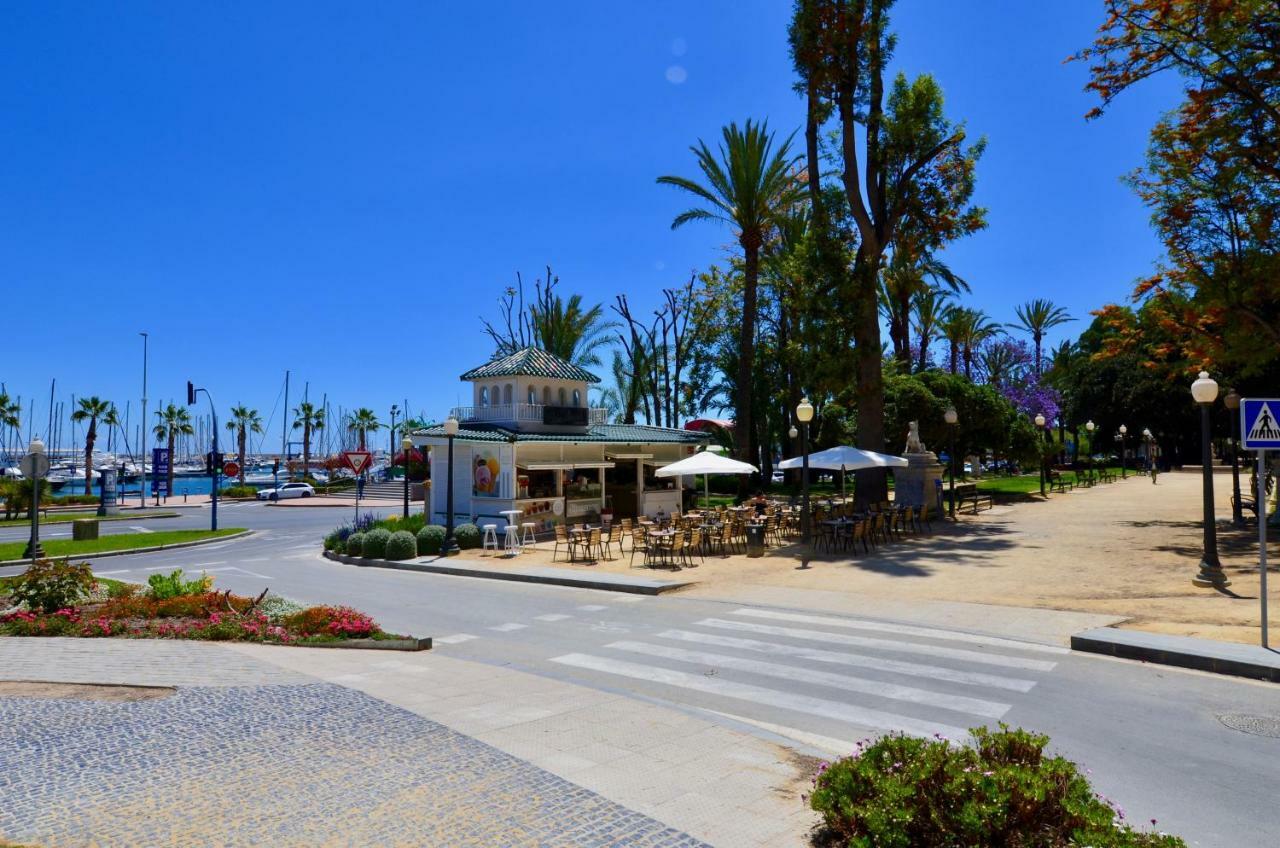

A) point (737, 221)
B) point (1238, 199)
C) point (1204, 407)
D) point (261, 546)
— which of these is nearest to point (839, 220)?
point (737, 221)

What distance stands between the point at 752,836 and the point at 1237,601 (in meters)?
12.4

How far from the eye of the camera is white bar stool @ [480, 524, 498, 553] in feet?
75.1

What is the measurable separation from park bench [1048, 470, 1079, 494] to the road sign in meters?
43.4

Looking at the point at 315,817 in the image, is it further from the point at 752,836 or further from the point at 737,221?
the point at 737,221

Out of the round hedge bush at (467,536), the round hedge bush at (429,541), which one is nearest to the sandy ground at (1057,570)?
the round hedge bush at (467,536)

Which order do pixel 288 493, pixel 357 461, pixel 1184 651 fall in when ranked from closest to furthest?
pixel 1184 651 < pixel 357 461 < pixel 288 493

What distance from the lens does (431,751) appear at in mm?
6031

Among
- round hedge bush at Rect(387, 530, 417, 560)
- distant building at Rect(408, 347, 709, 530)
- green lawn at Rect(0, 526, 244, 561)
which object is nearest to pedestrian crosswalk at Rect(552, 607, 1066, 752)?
round hedge bush at Rect(387, 530, 417, 560)

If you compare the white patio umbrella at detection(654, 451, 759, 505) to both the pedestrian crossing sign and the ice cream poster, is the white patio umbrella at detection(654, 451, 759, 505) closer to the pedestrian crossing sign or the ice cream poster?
the ice cream poster

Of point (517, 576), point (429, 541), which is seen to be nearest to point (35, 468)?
point (429, 541)

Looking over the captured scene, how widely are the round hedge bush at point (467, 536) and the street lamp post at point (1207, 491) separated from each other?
18.2 metres

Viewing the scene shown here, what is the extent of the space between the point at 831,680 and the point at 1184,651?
453 cm

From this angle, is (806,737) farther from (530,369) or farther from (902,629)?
(530,369)

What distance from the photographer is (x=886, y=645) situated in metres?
10.4
